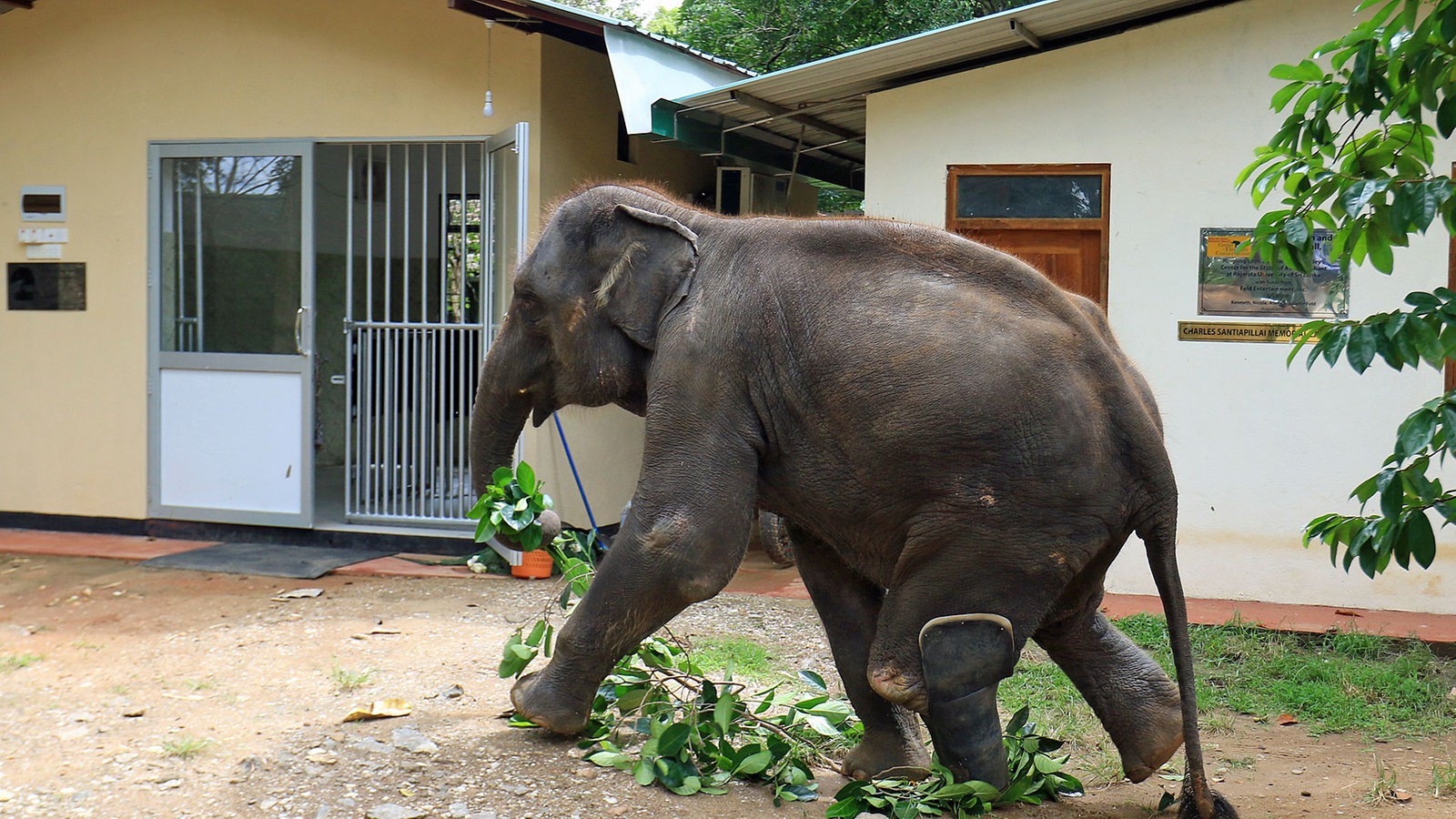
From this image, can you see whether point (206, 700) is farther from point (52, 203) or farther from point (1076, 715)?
point (52, 203)

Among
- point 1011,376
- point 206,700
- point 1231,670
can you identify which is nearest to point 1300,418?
point 1231,670

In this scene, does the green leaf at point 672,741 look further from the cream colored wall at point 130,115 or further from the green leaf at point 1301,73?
the cream colored wall at point 130,115

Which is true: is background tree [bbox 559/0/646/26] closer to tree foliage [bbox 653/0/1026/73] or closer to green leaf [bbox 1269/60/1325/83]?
tree foliage [bbox 653/0/1026/73]

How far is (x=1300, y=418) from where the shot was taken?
7.15m

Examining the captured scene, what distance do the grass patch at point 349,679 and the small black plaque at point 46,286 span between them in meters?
5.02

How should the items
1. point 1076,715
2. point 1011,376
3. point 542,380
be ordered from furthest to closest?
point 1076,715
point 542,380
point 1011,376

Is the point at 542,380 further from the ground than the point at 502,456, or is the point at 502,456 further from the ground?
the point at 542,380

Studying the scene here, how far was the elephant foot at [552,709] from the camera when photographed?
13.5ft

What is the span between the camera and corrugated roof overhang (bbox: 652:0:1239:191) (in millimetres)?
6875

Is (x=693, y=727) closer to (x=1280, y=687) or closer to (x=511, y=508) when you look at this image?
(x=511, y=508)

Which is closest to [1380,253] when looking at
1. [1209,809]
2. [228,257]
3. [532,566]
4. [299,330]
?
[1209,809]

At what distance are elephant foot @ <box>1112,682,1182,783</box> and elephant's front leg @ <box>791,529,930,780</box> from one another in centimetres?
64

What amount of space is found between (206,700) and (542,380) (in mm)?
1906

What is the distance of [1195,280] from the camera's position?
7.27m
